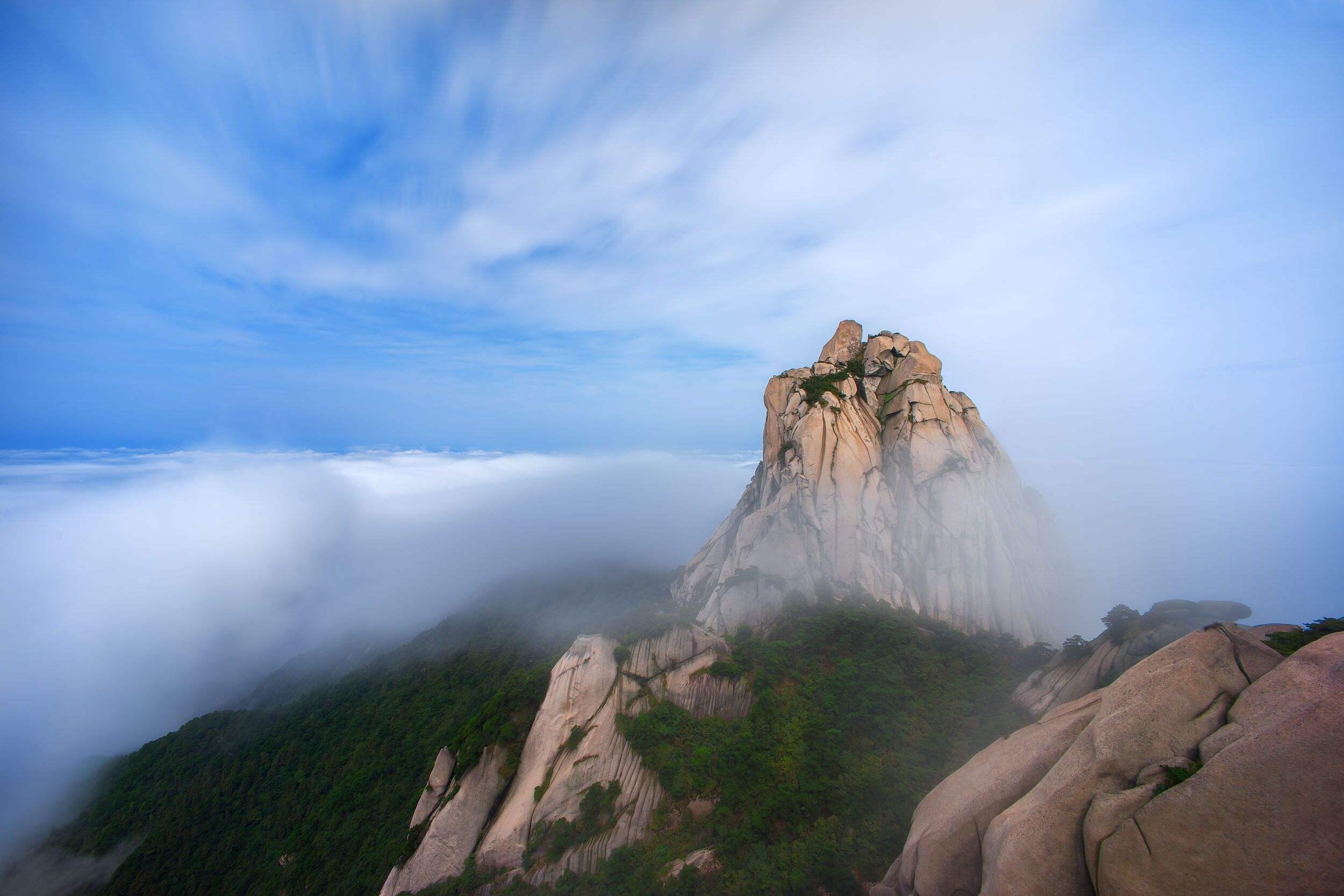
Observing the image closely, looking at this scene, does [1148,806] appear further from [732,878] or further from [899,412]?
[899,412]

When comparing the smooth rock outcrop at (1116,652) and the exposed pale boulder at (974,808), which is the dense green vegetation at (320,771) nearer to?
the exposed pale boulder at (974,808)

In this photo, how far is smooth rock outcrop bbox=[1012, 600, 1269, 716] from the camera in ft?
77.8

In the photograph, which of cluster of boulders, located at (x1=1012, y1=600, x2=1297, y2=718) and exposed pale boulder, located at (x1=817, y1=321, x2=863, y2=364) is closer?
cluster of boulders, located at (x1=1012, y1=600, x2=1297, y2=718)

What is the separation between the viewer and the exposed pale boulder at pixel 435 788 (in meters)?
31.9

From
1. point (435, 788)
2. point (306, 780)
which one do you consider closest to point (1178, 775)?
point (435, 788)

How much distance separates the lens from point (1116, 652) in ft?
80.7

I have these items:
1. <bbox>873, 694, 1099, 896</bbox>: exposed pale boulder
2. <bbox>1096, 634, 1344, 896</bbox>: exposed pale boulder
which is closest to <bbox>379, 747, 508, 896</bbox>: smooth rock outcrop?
<bbox>873, 694, 1099, 896</bbox>: exposed pale boulder

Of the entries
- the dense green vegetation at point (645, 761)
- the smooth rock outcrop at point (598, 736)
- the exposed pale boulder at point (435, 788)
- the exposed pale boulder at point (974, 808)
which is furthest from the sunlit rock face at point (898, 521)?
the exposed pale boulder at point (974, 808)

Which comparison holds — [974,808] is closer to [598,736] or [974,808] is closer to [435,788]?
[598,736]

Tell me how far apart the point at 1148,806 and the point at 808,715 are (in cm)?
2271

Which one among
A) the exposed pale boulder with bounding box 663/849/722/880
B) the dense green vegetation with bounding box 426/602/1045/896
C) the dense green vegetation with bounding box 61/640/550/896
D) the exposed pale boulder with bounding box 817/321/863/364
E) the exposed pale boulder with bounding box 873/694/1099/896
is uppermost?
the exposed pale boulder with bounding box 817/321/863/364

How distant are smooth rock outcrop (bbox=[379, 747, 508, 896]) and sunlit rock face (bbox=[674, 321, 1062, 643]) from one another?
1001 inches

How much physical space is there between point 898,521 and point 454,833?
47.9 metres

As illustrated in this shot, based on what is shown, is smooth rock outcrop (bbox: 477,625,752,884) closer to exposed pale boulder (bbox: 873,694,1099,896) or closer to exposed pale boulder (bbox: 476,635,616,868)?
exposed pale boulder (bbox: 476,635,616,868)
